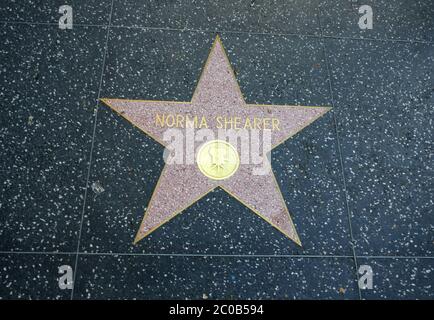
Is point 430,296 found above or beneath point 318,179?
beneath

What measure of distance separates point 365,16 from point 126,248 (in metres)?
1.70

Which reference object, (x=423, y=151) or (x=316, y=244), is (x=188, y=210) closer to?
(x=316, y=244)

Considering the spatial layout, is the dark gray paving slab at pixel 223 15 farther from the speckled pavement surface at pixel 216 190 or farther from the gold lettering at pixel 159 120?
the gold lettering at pixel 159 120

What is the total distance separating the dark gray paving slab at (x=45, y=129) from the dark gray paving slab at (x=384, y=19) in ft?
3.94

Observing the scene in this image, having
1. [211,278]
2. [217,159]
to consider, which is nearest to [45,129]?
[217,159]

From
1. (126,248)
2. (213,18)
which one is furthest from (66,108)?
(213,18)

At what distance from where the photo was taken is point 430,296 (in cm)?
149

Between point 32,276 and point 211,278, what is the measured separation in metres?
0.70

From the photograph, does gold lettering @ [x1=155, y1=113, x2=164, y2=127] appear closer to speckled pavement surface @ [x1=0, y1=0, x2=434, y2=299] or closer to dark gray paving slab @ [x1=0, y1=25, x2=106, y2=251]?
speckled pavement surface @ [x1=0, y1=0, x2=434, y2=299]

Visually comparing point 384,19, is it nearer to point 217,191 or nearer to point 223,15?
point 223,15

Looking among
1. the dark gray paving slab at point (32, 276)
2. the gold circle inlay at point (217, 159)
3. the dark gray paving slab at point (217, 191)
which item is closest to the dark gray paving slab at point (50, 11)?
the dark gray paving slab at point (217, 191)

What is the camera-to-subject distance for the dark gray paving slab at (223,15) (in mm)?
1852
